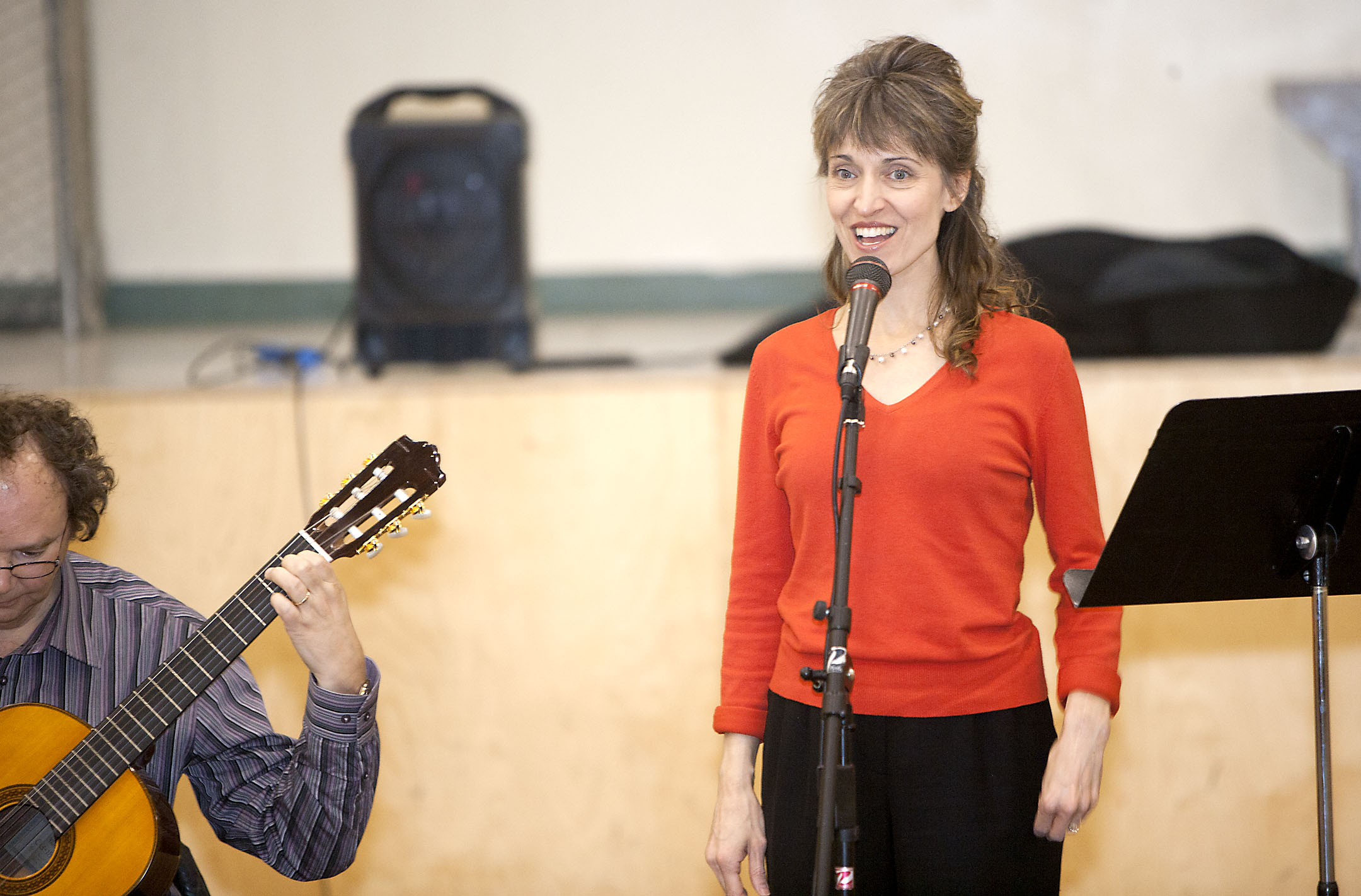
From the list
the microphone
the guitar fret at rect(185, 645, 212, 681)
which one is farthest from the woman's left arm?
the guitar fret at rect(185, 645, 212, 681)

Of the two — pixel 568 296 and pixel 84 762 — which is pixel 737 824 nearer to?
pixel 84 762

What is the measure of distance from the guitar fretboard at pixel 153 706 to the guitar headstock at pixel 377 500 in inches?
1.3

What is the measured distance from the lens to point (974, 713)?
1.31m

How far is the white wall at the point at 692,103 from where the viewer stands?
4047mm

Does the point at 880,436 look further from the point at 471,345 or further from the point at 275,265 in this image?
the point at 275,265

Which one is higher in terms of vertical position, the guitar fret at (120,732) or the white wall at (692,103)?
the white wall at (692,103)

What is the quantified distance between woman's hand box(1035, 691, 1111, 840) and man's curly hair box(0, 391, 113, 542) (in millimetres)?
1150

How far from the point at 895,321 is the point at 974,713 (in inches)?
17.7

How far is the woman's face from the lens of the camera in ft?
4.28

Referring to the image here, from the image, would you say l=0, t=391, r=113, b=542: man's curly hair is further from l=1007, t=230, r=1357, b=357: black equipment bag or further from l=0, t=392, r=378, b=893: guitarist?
l=1007, t=230, r=1357, b=357: black equipment bag

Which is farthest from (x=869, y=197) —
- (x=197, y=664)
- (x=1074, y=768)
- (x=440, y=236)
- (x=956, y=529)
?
(x=440, y=236)

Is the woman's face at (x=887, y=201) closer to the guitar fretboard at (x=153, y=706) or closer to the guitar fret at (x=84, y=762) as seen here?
the guitar fretboard at (x=153, y=706)

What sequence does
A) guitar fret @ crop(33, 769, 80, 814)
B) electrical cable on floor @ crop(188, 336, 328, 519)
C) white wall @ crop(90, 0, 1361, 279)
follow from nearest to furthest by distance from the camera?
guitar fret @ crop(33, 769, 80, 814)
electrical cable on floor @ crop(188, 336, 328, 519)
white wall @ crop(90, 0, 1361, 279)

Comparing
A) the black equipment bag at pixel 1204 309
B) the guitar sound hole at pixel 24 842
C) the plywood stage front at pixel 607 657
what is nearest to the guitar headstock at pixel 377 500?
the guitar sound hole at pixel 24 842
